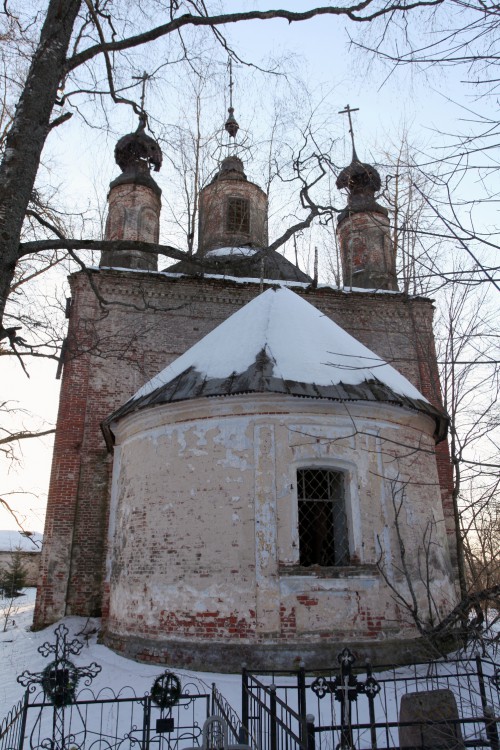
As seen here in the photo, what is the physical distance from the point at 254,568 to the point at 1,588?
2293 cm

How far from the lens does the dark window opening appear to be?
57.1 ft

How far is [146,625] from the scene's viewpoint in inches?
325

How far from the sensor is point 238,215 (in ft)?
57.7

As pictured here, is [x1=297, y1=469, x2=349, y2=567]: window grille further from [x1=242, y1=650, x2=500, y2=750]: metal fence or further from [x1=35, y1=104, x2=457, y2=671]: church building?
[x1=242, y1=650, x2=500, y2=750]: metal fence

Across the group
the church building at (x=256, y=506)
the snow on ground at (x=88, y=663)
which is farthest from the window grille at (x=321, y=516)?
the snow on ground at (x=88, y=663)

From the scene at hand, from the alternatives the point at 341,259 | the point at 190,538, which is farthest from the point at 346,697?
the point at 341,259

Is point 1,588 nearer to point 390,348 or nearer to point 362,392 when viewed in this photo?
point 390,348

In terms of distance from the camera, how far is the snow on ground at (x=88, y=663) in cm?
696

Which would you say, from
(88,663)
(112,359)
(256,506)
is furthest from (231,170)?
(88,663)

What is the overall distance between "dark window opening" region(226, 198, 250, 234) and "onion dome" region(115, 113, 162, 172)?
2.58 meters

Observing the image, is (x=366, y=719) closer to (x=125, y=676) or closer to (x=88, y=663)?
(x=125, y=676)

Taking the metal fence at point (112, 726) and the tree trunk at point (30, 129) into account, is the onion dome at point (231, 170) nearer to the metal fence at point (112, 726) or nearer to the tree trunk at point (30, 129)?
the tree trunk at point (30, 129)

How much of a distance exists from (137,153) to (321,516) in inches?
472

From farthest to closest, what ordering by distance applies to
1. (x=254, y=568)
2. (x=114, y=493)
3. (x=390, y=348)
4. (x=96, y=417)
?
(x=390, y=348), (x=96, y=417), (x=114, y=493), (x=254, y=568)
